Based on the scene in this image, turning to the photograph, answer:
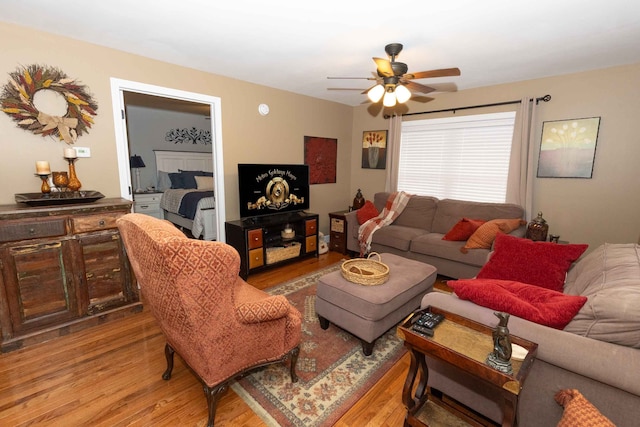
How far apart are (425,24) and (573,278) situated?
2072 mm

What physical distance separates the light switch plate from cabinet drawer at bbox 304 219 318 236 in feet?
8.11

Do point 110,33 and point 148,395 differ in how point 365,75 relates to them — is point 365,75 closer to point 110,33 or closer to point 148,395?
point 110,33

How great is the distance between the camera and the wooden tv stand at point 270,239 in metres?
3.45

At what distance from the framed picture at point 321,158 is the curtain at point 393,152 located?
92 centimetres

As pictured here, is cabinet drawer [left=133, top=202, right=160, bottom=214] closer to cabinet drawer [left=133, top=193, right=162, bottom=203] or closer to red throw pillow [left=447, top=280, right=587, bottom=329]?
cabinet drawer [left=133, top=193, right=162, bottom=203]

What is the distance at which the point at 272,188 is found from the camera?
3.84 m

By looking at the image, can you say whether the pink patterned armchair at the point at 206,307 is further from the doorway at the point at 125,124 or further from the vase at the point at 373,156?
the vase at the point at 373,156

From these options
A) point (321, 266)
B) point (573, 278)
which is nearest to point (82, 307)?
point (321, 266)

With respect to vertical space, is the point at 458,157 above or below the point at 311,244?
above

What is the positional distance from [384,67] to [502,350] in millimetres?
2039

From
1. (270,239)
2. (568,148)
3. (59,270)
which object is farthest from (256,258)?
(568,148)

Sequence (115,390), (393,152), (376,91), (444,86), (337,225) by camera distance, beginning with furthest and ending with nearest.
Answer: (393,152)
(337,225)
(444,86)
(376,91)
(115,390)

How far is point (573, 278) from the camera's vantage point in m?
1.93

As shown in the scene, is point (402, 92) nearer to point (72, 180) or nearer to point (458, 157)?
point (458, 157)
